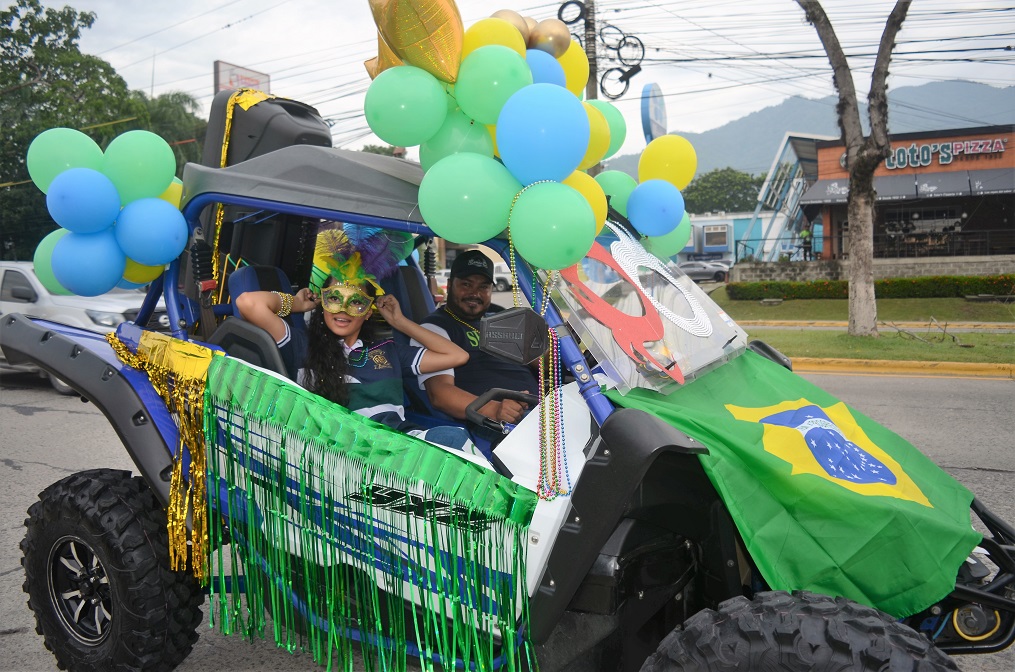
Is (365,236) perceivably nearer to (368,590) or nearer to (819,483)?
(368,590)

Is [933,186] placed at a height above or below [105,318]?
above

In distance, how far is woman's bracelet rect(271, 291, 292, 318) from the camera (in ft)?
10.5

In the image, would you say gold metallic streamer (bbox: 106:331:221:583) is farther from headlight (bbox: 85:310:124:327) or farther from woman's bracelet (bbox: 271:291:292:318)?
headlight (bbox: 85:310:124:327)

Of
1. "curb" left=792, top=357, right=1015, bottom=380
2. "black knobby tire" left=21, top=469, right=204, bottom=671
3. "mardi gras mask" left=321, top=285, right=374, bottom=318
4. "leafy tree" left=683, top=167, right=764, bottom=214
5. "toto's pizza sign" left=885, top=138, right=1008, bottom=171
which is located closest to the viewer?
"black knobby tire" left=21, top=469, right=204, bottom=671

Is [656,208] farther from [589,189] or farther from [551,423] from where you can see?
[551,423]

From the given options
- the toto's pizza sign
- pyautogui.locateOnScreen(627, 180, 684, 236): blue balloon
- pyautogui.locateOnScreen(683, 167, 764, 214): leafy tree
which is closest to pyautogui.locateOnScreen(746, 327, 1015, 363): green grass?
pyautogui.locateOnScreen(627, 180, 684, 236): blue balloon

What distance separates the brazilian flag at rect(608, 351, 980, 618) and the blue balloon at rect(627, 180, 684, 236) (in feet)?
3.63

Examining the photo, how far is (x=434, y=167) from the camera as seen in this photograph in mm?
2223

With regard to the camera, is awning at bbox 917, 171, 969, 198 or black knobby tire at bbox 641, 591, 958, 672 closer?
black knobby tire at bbox 641, 591, 958, 672

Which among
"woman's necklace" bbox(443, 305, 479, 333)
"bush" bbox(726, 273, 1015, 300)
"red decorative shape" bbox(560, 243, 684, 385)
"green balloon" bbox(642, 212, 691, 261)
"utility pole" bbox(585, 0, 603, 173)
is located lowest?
"bush" bbox(726, 273, 1015, 300)

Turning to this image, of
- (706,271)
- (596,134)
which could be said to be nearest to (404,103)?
(596,134)

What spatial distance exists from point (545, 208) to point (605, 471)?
0.72 metres

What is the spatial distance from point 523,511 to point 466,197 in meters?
0.87

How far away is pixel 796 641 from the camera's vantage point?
173 cm
